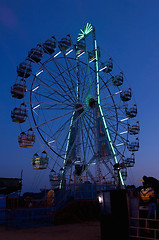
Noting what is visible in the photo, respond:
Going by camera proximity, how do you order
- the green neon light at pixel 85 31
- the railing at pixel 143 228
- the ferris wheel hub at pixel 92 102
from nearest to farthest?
the railing at pixel 143 228 < the ferris wheel hub at pixel 92 102 < the green neon light at pixel 85 31

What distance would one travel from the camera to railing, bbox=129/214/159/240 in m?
8.85

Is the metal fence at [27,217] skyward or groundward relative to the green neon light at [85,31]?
groundward

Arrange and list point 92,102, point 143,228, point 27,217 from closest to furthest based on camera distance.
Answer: point 143,228
point 27,217
point 92,102

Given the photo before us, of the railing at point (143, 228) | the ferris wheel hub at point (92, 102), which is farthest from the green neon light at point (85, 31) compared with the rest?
the railing at point (143, 228)

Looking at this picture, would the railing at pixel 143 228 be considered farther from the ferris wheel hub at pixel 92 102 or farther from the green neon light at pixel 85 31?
the green neon light at pixel 85 31

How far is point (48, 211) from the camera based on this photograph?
18.4 m

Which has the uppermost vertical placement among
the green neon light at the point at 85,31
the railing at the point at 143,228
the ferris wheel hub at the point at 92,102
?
the green neon light at the point at 85,31

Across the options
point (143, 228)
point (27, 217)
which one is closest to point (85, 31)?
point (27, 217)

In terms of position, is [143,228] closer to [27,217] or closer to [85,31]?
[27,217]

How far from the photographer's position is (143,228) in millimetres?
8758

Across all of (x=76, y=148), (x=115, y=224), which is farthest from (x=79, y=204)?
(x=115, y=224)

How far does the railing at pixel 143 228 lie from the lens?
8.85 metres

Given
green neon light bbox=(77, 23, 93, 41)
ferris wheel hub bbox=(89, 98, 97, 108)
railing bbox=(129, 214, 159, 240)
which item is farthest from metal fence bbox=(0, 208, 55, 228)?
green neon light bbox=(77, 23, 93, 41)

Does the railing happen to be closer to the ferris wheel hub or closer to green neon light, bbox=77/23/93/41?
the ferris wheel hub
